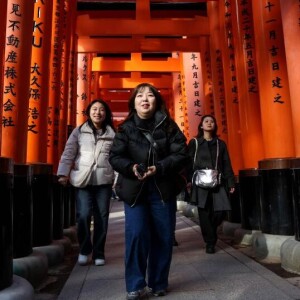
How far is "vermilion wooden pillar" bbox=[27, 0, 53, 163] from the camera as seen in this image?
16.1 ft

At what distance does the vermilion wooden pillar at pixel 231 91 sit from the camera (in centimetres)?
679

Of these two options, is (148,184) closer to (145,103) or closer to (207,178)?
(145,103)

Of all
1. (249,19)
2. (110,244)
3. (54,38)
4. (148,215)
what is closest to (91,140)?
(148,215)

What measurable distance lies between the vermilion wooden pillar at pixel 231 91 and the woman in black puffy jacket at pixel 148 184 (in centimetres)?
403

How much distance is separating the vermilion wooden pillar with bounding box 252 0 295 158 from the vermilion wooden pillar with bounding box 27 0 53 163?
2.65 m

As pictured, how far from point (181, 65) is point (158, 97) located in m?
10.7

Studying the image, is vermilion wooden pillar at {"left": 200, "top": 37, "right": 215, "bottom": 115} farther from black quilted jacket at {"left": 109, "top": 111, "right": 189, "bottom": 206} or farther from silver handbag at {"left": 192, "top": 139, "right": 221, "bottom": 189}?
black quilted jacket at {"left": 109, "top": 111, "right": 189, "bottom": 206}

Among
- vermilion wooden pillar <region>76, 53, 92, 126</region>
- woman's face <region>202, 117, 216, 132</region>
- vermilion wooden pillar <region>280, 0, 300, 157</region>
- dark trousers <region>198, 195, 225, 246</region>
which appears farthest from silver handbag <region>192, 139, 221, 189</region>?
vermilion wooden pillar <region>76, 53, 92, 126</region>

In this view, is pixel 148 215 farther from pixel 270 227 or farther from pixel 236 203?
pixel 236 203

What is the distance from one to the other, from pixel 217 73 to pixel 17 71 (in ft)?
17.5

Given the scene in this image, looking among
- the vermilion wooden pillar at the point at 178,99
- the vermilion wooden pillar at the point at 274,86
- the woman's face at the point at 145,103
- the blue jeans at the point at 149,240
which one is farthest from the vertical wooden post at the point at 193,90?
the blue jeans at the point at 149,240

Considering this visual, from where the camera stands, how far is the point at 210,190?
15.1 ft

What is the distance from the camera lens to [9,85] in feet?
12.9

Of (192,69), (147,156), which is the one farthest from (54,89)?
(192,69)
